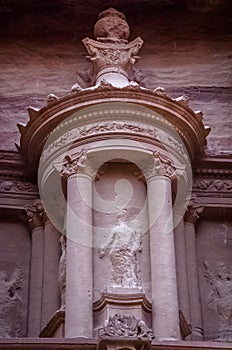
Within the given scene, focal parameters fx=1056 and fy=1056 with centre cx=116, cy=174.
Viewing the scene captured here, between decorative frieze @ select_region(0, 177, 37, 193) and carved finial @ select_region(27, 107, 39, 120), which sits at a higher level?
carved finial @ select_region(27, 107, 39, 120)

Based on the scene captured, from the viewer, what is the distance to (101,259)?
11.2 m

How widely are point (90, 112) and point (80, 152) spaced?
54 centimetres

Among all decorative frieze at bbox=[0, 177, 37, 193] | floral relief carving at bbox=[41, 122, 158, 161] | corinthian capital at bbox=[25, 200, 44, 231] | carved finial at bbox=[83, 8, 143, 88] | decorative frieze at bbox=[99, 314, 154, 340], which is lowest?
decorative frieze at bbox=[99, 314, 154, 340]

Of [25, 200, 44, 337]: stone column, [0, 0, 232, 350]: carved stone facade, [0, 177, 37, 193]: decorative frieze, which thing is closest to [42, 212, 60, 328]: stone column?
[0, 0, 232, 350]: carved stone facade

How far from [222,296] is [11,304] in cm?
245

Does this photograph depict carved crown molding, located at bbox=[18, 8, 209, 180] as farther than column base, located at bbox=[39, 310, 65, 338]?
Yes

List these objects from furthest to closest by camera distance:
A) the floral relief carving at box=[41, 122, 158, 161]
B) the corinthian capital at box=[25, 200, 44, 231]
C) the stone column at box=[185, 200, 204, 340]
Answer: the corinthian capital at box=[25, 200, 44, 231] < the floral relief carving at box=[41, 122, 158, 161] < the stone column at box=[185, 200, 204, 340]

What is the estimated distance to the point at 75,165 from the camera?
11.8 m

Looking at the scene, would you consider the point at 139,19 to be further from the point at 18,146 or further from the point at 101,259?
the point at 101,259

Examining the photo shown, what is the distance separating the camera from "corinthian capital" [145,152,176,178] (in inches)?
465

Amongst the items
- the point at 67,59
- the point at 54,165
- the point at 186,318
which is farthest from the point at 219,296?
the point at 67,59

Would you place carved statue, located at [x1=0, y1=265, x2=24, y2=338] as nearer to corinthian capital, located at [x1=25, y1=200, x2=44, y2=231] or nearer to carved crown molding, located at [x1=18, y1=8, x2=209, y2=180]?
corinthian capital, located at [x1=25, y1=200, x2=44, y2=231]

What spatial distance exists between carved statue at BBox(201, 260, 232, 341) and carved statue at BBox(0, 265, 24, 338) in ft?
7.19

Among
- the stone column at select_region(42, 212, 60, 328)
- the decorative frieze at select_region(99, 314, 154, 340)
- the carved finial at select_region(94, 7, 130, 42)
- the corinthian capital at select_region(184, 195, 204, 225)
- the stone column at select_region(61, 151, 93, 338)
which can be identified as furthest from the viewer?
the carved finial at select_region(94, 7, 130, 42)
